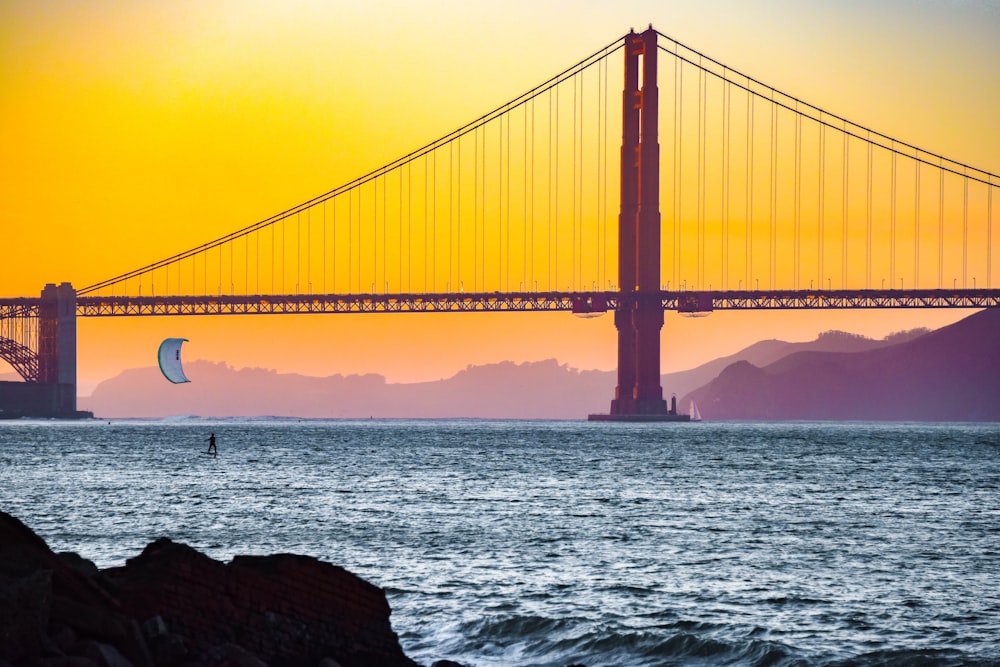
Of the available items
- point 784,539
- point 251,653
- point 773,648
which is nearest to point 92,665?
point 251,653

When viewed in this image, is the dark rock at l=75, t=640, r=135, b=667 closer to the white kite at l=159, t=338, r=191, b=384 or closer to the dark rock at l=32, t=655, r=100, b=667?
the dark rock at l=32, t=655, r=100, b=667

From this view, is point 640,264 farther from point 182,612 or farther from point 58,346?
point 182,612

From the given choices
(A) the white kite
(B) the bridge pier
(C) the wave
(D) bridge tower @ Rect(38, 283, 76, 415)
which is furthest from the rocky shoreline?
Answer: (D) bridge tower @ Rect(38, 283, 76, 415)

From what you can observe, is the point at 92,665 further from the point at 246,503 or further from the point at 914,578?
the point at 246,503

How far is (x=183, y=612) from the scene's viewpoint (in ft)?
37.8

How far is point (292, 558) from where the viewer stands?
12203 millimetres

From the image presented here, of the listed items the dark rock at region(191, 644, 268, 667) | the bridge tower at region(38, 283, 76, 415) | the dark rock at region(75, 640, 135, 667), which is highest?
the bridge tower at region(38, 283, 76, 415)

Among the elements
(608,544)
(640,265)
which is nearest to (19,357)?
(640,265)

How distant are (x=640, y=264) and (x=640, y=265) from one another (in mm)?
72

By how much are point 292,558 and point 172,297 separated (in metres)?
99.0

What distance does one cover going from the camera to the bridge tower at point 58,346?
121m

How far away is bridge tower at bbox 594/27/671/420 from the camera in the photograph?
113000mm

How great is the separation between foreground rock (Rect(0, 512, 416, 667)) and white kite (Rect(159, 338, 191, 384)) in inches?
2298

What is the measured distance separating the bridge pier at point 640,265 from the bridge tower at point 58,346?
137 feet
